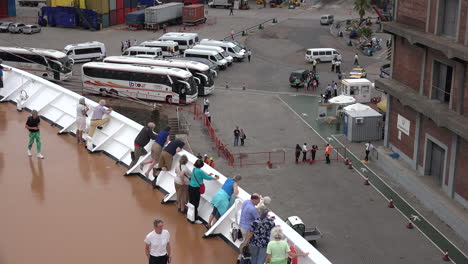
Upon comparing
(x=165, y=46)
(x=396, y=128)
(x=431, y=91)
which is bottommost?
(x=396, y=128)

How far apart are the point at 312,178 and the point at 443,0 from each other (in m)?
10.6

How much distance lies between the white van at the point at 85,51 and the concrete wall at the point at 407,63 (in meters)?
33.1

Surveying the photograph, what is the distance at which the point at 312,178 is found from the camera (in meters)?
32.8

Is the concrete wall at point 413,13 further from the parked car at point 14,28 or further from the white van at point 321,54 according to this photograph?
the parked car at point 14,28

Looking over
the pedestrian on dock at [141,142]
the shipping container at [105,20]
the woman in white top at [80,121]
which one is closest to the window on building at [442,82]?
the woman in white top at [80,121]

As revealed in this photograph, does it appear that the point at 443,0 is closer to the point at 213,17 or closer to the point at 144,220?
the point at 144,220

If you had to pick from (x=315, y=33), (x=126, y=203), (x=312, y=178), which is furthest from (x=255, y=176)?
(x=315, y=33)

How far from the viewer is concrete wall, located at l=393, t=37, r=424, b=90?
3095 cm

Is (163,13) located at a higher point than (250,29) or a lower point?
higher

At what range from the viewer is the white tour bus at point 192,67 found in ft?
159

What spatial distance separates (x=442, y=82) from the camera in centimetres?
2888

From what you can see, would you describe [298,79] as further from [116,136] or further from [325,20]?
[116,136]

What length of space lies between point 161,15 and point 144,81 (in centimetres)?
3045

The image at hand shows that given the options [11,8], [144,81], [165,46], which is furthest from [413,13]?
[11,8]
